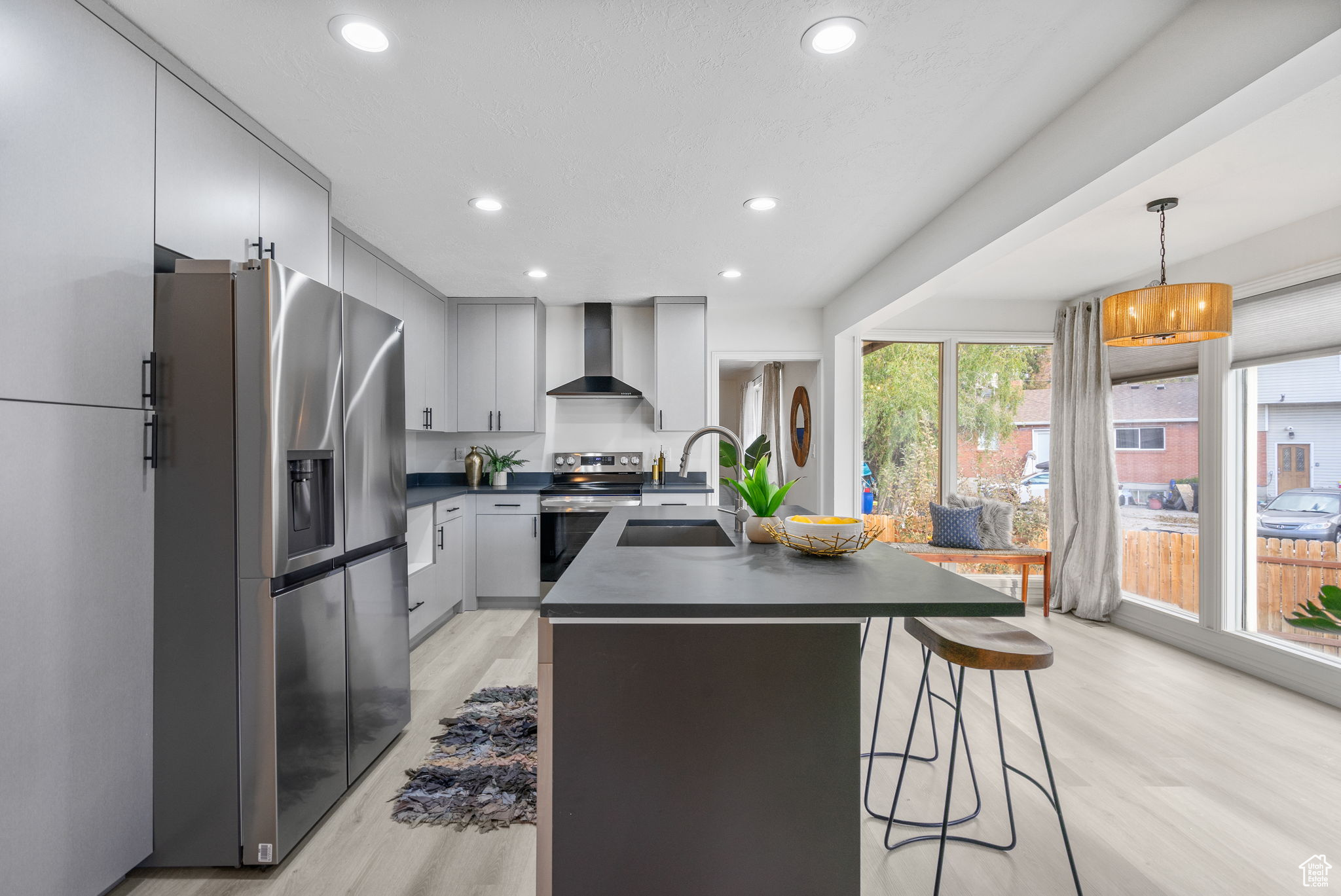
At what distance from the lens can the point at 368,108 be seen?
2053 mm

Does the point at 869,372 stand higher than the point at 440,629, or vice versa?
the point at 869,372

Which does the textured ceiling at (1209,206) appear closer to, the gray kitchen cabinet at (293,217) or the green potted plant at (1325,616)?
the green potted plant at (1325,616)

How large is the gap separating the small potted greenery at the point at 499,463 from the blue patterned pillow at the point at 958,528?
133 inches

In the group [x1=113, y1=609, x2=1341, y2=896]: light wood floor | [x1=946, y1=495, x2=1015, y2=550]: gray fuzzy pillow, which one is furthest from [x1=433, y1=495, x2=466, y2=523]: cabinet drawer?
[x1=946, y1=495, x2=1015, y2=550]: gray fuzzy pillow

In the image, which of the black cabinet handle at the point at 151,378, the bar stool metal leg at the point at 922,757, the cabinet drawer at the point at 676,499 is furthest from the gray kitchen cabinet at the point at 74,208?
the cabinet drawer at the point at 676,499

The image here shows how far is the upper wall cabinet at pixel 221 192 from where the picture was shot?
1.79m

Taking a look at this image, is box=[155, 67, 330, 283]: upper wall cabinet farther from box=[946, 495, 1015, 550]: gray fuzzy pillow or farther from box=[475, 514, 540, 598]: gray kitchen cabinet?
box=[946, 495, 1015, 550]: gray fuzzy pillow

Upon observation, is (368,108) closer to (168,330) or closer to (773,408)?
(168,330)

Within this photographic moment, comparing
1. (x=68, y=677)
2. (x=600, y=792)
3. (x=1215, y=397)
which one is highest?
(x=1215, y=397)

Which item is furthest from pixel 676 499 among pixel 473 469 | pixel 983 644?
pixel 983 644

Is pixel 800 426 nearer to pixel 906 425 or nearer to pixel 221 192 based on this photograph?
pixel 906 425

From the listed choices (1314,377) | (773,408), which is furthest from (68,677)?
(773,408)

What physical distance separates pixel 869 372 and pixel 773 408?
1443 mm
